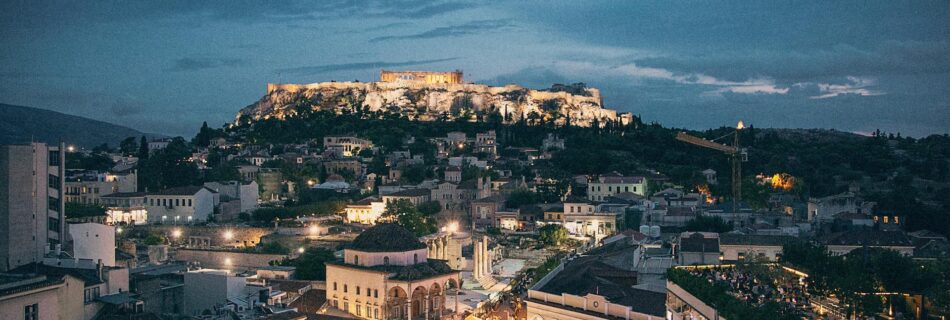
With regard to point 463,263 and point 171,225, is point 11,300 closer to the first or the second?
point 463,263

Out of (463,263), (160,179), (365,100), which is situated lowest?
(463,263)

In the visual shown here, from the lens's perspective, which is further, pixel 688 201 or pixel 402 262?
pixel 688 201

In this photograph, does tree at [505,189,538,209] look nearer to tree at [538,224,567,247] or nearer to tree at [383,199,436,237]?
tree at [383,199,436,237]

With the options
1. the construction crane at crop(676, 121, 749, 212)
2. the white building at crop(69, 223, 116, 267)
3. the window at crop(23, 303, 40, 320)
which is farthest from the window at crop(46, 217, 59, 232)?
the construction crane at crop(676, 121, 749, 212)

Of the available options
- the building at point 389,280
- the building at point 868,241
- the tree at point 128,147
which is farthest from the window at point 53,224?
the tree at point 128,147

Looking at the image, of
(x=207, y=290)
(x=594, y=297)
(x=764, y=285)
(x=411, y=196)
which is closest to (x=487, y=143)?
(x=411, y=196)

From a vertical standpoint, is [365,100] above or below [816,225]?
above

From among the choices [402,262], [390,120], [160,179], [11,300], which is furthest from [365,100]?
[11,300]

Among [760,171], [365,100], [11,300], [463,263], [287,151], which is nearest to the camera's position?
[11,300]
